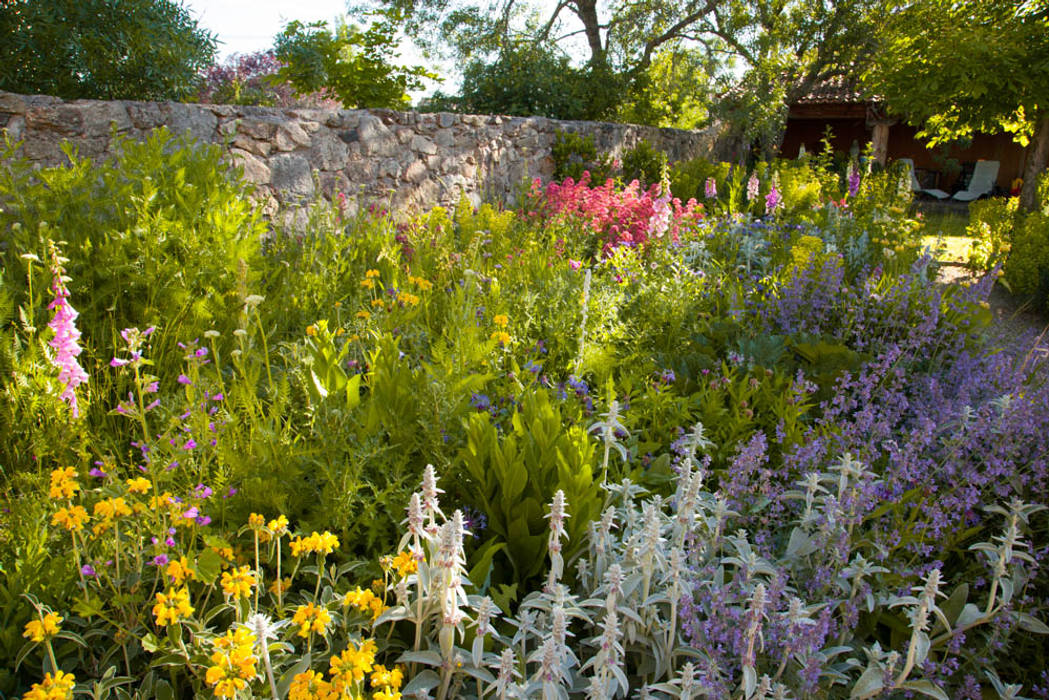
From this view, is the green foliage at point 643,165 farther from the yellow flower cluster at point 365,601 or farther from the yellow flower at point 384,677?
the yellow flower at point 384,677

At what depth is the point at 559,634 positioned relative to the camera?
4.29 ft

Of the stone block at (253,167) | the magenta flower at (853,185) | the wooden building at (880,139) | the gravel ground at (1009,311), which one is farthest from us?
the wooden building at (880,139)

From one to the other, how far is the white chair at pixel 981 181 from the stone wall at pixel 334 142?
46.9 ft

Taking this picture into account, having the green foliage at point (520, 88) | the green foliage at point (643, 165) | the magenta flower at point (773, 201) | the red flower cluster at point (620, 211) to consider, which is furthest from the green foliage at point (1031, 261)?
the green foliage at point (520, 88)

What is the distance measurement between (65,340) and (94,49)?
3.56 m

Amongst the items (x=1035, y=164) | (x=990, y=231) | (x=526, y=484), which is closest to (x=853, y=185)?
(x=990, y=231)

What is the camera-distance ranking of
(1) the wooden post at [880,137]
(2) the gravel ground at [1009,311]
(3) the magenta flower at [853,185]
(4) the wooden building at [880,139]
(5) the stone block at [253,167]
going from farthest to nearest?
(4) the wooden building at [880,139]
(1) the wooden post at [880,137]
(3) the magenta flower at [853,185]
(2) the gravel ground at [1009,311]
(5) the stone block at [253,167]

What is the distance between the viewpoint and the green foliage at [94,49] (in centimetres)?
434

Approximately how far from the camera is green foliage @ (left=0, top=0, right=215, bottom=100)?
4.34 metres

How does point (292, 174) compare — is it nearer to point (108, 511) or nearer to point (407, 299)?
point (407, 299)

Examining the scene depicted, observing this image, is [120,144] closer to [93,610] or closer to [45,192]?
[45,192]

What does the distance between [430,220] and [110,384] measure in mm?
3027

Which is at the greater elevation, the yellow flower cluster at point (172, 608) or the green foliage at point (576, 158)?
the green foliage at point (576, 158)

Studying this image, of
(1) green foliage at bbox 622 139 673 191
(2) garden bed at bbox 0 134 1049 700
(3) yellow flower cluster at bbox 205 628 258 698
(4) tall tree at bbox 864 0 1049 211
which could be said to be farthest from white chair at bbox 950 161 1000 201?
(3) yellow flower cluster at bbox 205 628 258 698
